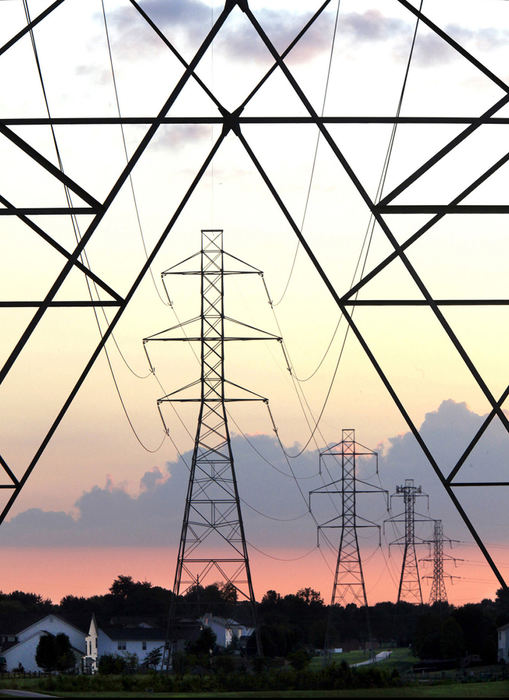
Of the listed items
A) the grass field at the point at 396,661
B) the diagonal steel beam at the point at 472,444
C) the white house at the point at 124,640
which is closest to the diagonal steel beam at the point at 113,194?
the diagonal steel beam at the point at 472,444

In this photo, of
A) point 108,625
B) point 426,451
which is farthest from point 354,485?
point 108,625

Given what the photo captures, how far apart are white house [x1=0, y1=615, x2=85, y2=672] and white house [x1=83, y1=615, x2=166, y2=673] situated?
12.0 ft

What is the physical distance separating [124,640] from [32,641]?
35.5 ft

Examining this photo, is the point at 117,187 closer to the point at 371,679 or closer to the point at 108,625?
the point at 371,679

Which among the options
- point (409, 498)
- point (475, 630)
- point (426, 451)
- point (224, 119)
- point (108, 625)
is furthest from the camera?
point (108, 625)

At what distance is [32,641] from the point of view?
88625 millimetres

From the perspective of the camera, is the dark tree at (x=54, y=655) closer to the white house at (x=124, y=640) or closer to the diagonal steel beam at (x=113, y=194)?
the white house at (x=124, y=640)

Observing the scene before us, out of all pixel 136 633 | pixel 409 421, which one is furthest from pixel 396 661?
pixel 409 421

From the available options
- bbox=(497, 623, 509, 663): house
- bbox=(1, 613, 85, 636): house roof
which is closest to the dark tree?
bbox=(1, 613, 85, 636): house roof

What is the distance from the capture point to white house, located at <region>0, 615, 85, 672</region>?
87000mm

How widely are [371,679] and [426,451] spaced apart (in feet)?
64.2

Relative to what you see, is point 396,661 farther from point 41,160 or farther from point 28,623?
point 41,160

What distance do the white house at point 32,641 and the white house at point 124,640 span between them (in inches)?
144

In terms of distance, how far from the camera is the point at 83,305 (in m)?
18.9
